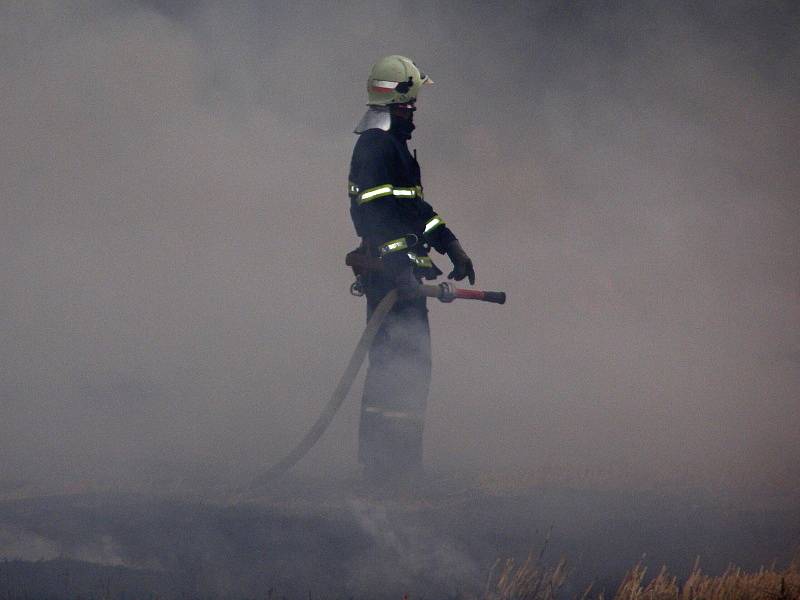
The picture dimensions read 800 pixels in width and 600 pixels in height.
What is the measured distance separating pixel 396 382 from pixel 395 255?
106cm

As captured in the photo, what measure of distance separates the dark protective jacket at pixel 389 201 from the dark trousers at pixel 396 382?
0.37 meters

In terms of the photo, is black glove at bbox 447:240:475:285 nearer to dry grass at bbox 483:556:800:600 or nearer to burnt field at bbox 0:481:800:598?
burnt field at bbox 0:481:800:598

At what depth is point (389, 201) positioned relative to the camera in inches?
344

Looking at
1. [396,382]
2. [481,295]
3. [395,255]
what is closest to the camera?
[395,255]

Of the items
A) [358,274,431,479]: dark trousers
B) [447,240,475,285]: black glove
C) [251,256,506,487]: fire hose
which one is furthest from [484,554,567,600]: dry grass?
[447,240,475,285]: black glove

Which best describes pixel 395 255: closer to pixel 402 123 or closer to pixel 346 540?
pixel 402 123

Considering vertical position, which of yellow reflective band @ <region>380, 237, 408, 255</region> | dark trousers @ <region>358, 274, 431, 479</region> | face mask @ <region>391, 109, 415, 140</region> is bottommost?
dark trousers @ <region>358, 274, 431, 479</region>

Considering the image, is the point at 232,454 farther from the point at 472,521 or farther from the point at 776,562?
the point at 776,562

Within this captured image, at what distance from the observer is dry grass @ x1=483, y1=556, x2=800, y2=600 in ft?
23.2

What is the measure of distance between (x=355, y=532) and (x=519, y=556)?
122 centimetres

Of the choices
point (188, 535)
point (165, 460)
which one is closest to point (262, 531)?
point (188, 535)

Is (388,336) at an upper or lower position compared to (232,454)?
upper

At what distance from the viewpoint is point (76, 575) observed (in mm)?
7246

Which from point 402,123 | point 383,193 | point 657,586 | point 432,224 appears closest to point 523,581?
point 657,586
